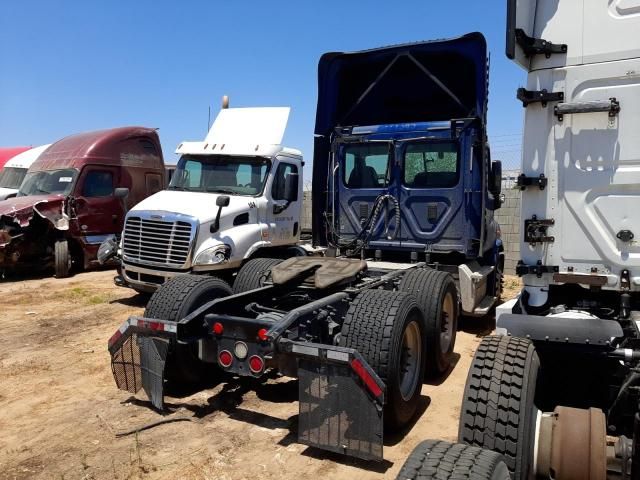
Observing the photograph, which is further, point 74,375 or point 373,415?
point 74,375

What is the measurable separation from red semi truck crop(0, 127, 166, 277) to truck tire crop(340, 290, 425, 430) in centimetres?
812

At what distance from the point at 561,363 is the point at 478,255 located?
420 cm

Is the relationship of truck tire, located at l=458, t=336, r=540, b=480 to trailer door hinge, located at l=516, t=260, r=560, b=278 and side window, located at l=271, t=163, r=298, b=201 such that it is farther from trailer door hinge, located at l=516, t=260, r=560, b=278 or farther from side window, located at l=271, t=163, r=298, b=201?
side window, located at l=271, t=163, r=298, b=201

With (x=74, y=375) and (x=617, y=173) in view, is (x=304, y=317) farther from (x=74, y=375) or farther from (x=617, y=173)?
(x=74, y=375)

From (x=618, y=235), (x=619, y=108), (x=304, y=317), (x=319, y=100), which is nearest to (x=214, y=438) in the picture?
(x=304, y=317)

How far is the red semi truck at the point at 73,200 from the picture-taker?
37.5 ft

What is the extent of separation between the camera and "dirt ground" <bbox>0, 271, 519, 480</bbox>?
141 inches

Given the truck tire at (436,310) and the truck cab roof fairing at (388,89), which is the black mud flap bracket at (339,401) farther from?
the truck cab roof fairing at (388,89)

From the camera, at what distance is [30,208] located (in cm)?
1139

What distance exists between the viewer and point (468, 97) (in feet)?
25.0

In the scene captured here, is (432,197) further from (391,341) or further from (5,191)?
(5,191)

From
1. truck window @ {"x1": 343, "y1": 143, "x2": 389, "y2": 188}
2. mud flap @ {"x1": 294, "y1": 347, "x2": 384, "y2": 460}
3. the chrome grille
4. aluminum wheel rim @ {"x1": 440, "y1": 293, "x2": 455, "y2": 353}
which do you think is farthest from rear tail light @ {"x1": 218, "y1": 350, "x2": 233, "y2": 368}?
truck window @ {"x1": 343, "y1": 143, "x2": 389, "y2": 188}

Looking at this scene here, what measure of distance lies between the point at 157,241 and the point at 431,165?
13.8ft

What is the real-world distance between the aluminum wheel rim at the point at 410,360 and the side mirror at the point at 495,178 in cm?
277
